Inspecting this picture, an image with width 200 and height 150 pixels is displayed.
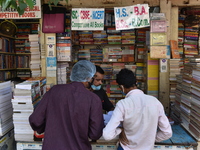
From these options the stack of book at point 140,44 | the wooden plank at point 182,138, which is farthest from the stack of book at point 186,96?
the stack of book at point 140,44

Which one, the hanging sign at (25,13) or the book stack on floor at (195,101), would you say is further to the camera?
the hanging sign at (25,13)

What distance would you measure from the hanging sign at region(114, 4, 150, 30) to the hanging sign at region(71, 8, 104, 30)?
31 centimetres

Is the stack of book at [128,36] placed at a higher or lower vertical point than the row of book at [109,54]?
higher

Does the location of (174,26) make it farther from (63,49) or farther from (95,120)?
(95,120)

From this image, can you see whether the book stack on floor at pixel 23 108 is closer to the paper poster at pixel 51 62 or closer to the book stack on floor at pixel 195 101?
the paper poster at pixel 51 62

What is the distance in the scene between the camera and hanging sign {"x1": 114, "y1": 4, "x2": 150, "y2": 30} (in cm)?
287

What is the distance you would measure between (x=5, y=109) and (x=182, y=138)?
2.17 metres

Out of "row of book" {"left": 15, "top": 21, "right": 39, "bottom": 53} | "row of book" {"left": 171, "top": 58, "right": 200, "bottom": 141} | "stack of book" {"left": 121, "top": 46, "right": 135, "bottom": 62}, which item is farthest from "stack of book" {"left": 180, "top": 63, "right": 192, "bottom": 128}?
"row of book" {"left": 15, "top": 21, "right": 39, "bottom": 53}

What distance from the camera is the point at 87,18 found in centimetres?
296

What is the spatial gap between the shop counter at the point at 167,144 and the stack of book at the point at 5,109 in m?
0.29

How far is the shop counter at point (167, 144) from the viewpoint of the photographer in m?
1.91

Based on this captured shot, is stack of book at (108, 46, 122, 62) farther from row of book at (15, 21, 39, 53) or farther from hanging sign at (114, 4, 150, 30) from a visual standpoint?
row of book at (15, 21, 39, 53)

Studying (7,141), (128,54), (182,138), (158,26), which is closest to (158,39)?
(158,26)

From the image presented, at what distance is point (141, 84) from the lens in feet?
13.3
